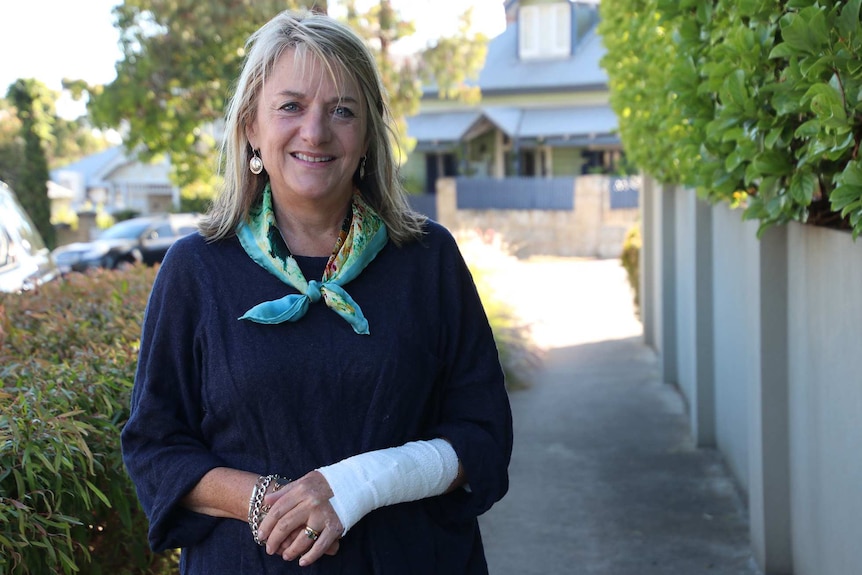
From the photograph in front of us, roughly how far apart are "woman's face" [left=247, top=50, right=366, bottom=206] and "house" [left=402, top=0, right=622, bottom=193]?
31.0 meters

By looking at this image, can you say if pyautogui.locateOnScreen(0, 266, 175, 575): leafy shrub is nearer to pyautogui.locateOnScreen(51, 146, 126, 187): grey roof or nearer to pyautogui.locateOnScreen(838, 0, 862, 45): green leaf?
pyautogui.locateOnScreen(838, 0, 862, 45): green leaf

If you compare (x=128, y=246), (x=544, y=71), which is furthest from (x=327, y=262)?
(x=544, y=71)

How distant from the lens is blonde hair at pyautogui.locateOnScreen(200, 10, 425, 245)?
8.38 ft

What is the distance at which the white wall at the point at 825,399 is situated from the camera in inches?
152

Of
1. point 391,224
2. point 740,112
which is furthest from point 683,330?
point 391,224

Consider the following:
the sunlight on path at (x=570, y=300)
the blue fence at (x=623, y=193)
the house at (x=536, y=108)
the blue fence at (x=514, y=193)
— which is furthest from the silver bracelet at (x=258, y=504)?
the house at (x=536, y=108)

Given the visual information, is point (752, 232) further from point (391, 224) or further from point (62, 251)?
point (62, 251)

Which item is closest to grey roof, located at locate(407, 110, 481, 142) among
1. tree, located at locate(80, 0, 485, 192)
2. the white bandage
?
tree, located at locate(80, 0, 485, 192)

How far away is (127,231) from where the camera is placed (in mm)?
24375

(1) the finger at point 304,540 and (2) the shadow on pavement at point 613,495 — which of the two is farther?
(2) the shadow on pavement at point 613,495

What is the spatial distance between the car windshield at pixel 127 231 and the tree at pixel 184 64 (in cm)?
801

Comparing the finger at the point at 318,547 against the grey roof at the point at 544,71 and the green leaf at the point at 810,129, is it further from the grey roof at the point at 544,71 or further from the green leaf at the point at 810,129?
the grey roof at the point at 544,71

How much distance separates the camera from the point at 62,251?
78.1 feet

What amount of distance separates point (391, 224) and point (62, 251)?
74.0 feet
